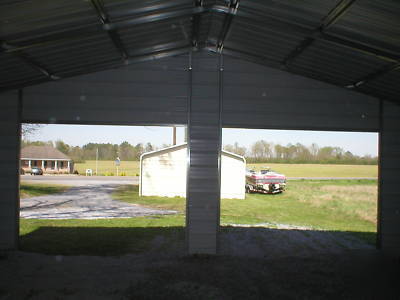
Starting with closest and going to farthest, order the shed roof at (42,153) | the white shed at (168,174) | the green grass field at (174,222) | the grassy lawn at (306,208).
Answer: the green grass field at (174,222) < the grassy lawn at (306,208) < the white shed at (168,174) < the shed roof at (42,153)

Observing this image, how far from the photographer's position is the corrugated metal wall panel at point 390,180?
7.21 m

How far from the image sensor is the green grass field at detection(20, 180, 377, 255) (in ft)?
25.2

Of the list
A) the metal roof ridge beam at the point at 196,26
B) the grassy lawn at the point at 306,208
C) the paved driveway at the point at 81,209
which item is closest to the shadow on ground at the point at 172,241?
the grassy lawn at the point at 306,208

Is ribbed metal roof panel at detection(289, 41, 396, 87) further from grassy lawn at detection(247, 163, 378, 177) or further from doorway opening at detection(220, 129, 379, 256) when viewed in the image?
grassy lawn at detection(247, 163, 378, 177)

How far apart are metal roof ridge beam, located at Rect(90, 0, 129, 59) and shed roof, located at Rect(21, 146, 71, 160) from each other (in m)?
34.8

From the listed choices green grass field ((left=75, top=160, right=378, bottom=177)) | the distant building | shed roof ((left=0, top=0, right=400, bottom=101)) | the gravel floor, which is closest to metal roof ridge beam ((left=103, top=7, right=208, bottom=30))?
shed roof ((left=0, top=0, right=400, bottom=101))

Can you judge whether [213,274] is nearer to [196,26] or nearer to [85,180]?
[196,26]

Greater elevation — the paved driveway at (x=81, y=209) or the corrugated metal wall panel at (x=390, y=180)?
the corrugated metal wall panel at (x=390, y=180)

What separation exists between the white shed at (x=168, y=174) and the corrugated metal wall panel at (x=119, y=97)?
10450 millimetres

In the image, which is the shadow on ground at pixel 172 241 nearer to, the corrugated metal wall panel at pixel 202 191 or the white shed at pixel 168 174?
the corrugated metal wall panel at pixel 202 191

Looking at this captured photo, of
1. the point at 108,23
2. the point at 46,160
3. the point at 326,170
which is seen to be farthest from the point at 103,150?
the point at 108,23

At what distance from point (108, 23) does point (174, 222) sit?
7648 millimetres

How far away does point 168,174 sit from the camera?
17.3 m

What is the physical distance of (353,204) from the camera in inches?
681
